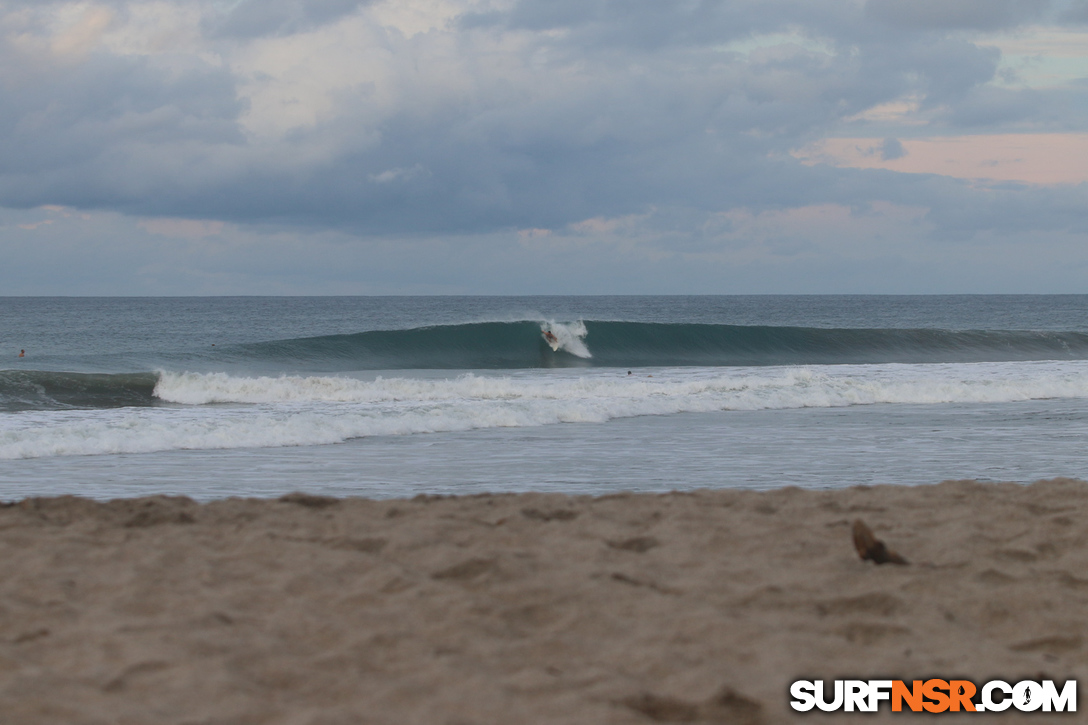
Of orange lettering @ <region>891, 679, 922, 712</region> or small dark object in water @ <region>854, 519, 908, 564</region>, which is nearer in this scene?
orange lettering @ <region>891, 679, 922, 712</region>

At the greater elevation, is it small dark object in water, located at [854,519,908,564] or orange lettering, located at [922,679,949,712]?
small dark object in water, located at [854,519,908,564]

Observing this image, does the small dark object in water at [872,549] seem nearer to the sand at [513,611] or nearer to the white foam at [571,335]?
the sand at [513,611]

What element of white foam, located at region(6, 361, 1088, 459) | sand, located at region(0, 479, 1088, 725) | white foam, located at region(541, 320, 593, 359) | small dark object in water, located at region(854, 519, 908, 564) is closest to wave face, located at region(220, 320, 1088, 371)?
white foam, located at region(541, 320, 593, 359)

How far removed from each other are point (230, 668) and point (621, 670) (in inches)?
48.7

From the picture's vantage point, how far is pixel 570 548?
4.07 metres

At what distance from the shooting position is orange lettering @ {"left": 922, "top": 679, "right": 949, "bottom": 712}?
2.49m

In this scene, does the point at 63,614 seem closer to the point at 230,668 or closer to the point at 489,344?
the point at 230,668

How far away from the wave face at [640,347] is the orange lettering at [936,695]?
901 inches

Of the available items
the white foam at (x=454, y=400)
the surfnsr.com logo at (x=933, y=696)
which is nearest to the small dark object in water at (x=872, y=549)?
the surfnsr.com logo at (x=933, y=696)

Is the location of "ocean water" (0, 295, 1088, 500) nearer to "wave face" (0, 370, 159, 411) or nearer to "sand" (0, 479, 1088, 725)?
"wave face" (0, 370, 159, 411)

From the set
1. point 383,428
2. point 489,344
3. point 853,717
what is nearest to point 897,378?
point 383,428

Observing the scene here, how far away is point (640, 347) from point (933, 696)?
26.7 meters

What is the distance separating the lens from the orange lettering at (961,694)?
2462 mm

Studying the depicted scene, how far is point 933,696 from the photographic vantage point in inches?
100
